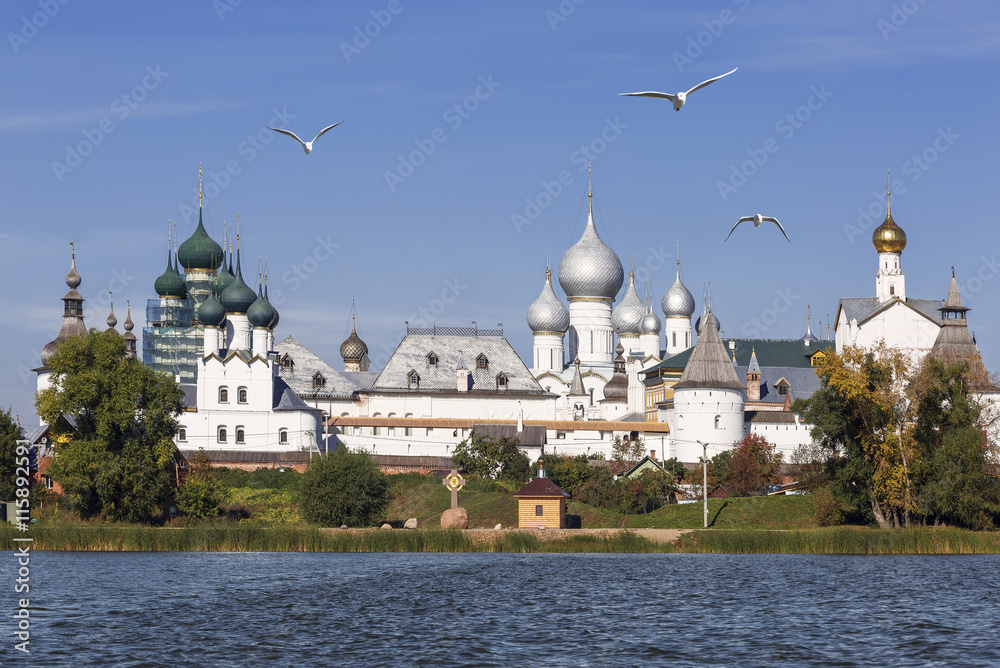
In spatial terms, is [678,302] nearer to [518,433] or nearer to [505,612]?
[518,433]

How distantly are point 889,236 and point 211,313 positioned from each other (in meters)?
44.7

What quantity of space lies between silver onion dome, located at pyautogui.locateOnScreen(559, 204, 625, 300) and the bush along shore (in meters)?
65.4

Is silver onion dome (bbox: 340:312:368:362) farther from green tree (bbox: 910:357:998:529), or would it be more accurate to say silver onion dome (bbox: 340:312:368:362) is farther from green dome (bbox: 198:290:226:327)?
green tree (bbox: 910:357:998:529)

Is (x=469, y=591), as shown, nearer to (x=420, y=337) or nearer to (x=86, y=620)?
(x=86, y=620)

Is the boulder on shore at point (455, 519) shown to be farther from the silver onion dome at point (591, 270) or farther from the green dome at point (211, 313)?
the silver onion dome at point (591, 270)

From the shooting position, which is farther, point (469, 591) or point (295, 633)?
point (469, 591)

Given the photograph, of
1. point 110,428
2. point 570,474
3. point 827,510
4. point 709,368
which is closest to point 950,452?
point 827,510

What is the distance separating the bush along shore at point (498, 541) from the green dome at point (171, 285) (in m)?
63.4

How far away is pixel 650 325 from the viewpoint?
122m

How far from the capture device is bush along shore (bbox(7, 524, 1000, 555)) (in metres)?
44.8

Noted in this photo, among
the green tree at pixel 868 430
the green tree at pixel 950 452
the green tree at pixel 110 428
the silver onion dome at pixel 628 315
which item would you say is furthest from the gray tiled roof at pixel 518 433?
the silver onion dome at pixel 628 315

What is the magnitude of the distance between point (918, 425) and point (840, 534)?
Answer: 7468mm

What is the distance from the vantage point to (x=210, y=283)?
10881 cm

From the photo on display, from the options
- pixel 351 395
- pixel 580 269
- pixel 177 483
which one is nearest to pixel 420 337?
pixel 351 395
